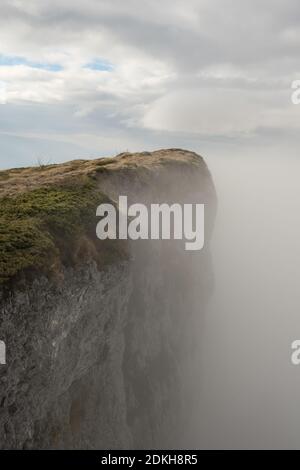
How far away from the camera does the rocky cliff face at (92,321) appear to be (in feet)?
77.5

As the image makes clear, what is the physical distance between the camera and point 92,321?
30328 millimetres

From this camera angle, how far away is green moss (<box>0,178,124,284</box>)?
24797mm

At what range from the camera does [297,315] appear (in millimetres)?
105562

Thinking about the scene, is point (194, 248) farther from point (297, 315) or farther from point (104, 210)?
point (297, 315)

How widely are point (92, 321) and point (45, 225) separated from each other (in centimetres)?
794

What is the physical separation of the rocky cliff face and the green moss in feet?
0.32

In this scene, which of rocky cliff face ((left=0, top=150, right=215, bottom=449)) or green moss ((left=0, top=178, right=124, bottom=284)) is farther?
green moss ((left=0, top=178, right=124, bottom=284))

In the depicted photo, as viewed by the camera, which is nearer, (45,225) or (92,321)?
(45,225)

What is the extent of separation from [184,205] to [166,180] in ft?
22.1

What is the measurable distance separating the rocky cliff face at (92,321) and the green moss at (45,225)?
97mm

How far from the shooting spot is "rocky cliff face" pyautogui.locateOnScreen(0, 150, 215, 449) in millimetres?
23625

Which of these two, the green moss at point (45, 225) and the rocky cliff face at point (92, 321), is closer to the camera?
the rocky cliff face at point (92, 321)

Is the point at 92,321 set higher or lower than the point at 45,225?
lower

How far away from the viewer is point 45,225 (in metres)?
29.3
